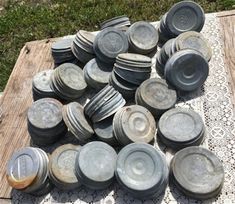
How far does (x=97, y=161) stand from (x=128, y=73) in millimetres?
814

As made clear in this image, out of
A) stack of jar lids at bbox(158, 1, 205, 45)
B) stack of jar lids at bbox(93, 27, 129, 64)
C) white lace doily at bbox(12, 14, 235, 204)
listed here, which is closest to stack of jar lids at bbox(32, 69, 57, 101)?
stack of jar lids at bbox(93, 27, 129, 64)

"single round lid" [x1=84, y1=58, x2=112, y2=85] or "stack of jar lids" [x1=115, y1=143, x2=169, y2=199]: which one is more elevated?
"single round lid" [x1=84, y1=58, x2=112, y2=85]

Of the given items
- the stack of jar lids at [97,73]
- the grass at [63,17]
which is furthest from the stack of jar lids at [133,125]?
the grass at [63,17]

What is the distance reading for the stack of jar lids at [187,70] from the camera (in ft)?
11.4

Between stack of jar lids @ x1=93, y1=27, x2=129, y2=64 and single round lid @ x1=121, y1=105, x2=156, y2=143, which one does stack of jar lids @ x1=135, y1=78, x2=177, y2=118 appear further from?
stack of jar lids @ x1=93, y1=27, x2=129, y2=64

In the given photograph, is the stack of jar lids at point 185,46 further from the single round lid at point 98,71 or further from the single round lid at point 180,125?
the single round lid at point 180,125

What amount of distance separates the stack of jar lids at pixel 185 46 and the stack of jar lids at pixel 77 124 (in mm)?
896

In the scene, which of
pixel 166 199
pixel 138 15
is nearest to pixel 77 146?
pixel 166 199

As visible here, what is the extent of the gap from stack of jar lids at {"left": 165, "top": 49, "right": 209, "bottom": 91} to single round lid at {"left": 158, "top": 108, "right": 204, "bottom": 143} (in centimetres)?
29

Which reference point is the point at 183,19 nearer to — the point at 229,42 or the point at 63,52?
the point at 229,42

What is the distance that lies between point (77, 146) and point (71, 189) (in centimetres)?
34

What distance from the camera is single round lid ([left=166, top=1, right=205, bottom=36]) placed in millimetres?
3918

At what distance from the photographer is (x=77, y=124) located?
3.29 meters

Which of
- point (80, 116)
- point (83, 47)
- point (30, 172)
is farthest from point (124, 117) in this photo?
point (83, 47)
